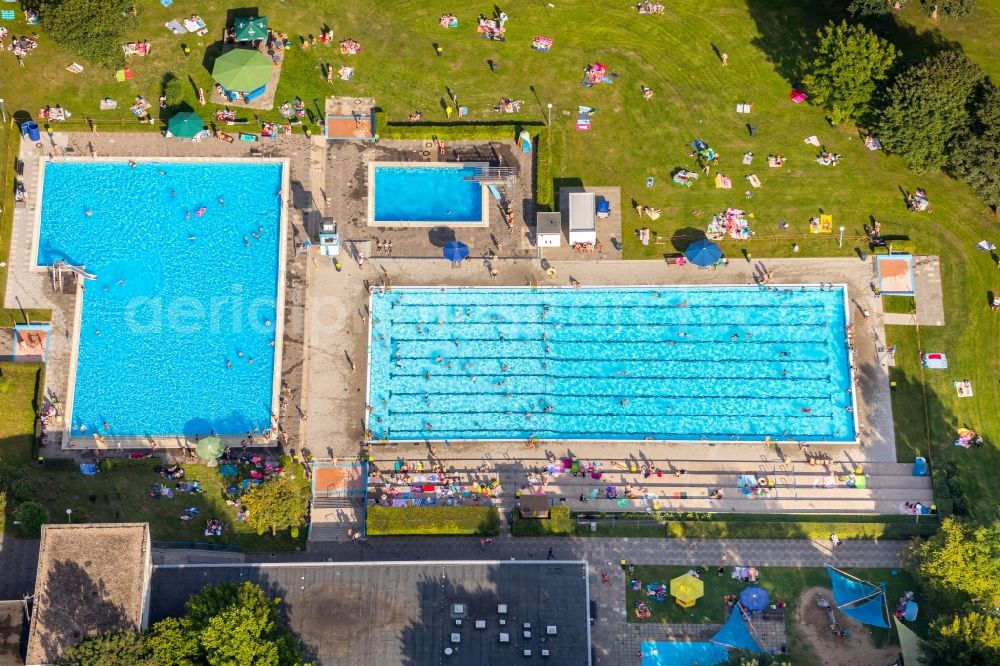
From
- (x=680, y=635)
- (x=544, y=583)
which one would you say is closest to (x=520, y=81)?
(x=544, y=583)

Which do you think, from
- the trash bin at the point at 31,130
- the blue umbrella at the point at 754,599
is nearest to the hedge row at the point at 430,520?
the blue umbrella at the point at 754,599

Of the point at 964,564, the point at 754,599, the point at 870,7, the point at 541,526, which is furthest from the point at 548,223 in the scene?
the point at 964,564

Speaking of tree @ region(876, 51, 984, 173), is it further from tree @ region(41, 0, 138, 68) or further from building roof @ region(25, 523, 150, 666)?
building roof @ region(25, 523, 150, 666)

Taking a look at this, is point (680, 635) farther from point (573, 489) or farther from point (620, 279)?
point (620, 279)

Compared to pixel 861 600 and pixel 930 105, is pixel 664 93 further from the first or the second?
pixel 861 600

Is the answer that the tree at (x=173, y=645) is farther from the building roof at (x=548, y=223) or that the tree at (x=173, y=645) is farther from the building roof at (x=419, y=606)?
the building roof at (x=548, y=223)

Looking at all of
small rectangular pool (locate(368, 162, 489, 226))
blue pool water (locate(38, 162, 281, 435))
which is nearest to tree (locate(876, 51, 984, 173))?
small rectangular pool (locate(368, 162, 489, 226))

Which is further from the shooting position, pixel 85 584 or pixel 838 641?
pixel 838 641
